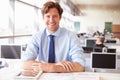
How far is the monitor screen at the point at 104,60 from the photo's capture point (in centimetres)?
336

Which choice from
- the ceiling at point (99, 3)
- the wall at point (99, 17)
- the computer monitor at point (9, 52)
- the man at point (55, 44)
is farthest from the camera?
the wall at point (99, 17)

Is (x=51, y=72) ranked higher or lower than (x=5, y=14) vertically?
lower

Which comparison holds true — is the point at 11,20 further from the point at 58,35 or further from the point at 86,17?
the point at 86,17

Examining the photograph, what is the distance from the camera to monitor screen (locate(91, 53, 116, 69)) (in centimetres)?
336

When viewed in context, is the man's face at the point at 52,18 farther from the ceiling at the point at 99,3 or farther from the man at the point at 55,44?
the ceiling at the point at 99,3

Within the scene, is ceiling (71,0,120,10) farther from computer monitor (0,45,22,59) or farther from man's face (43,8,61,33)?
man's face (43,8,61,33)

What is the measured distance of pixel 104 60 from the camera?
336 cm

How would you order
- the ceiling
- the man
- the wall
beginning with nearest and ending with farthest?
the man < the ceiling < the wall

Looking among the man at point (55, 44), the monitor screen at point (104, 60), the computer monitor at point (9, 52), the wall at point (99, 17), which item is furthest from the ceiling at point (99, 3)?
the man at point (55, 44)

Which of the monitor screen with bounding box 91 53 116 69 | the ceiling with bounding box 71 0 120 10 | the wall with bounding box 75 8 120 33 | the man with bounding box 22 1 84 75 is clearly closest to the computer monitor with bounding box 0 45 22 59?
the monitor screen with bounding box 91 53 116 69

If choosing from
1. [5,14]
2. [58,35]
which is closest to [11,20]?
[5,14]

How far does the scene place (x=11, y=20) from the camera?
568 centimetres

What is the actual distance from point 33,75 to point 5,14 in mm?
4186

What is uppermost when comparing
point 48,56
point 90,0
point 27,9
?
point 90,0
